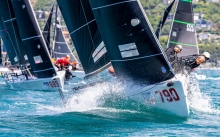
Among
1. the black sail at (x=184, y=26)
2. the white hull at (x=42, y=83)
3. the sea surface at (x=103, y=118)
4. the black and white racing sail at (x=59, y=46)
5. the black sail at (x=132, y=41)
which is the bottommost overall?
the black and white racing sail at (x=59, y=46)

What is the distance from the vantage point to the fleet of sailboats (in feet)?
42.2

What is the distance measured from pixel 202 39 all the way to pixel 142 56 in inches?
3164

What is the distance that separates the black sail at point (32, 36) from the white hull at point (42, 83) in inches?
12.3

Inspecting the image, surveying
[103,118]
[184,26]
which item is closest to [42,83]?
[184,26]

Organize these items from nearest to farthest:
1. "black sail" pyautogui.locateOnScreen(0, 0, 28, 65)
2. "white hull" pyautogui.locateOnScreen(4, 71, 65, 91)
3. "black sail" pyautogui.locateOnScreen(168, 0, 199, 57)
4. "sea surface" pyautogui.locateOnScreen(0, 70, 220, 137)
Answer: "sea surface" pyautogui.locateOnScreen(0, 70, 220, 137) → "black sail" pyautogui.locateOnScreen(168, 0, 199, 57) → "white hull" pyautogui.locateOnScreen(4, 71, 65, 91) → "black sail" pyautogui.locateOnScreen(0, 0, 28, 65)

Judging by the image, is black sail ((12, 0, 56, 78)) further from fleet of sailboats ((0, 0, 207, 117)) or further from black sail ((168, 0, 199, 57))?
black sail ((168, 0, 199, 57))

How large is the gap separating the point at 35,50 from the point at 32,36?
543 mm

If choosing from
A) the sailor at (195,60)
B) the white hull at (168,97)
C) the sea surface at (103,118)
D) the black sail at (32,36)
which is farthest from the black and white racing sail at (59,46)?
the white hull at (168,97)

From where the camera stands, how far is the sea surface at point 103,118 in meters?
11.3

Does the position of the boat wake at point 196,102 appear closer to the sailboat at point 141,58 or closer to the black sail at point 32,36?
the sailboat at point 141,58

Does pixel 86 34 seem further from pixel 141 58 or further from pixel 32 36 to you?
pixel 32 36

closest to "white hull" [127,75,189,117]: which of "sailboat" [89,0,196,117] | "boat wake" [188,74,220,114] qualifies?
"sailboat" [89,0,196,117]

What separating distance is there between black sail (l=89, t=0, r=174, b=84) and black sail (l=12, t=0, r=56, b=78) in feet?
31.7

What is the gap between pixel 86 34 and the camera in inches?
621
